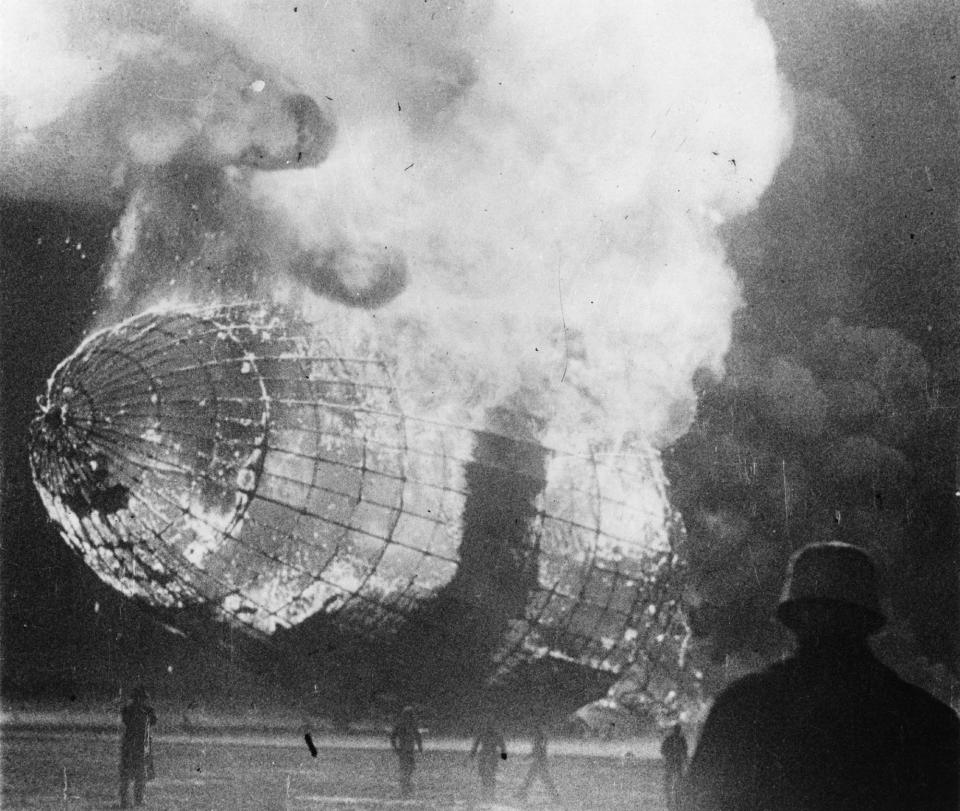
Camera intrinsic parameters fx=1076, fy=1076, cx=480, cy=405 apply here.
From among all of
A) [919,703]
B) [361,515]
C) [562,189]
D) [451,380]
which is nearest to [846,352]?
[562,189]

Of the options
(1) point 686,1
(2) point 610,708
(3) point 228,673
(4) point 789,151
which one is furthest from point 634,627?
(1) point 686,1

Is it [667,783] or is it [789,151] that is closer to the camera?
[667,783]

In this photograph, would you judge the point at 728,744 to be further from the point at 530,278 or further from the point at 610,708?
the point at 530,278

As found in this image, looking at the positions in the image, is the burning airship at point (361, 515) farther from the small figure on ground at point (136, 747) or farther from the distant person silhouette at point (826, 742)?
the distant person silhouette at point (826, 742)

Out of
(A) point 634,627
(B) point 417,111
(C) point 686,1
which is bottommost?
Answer: (A) point 634,627

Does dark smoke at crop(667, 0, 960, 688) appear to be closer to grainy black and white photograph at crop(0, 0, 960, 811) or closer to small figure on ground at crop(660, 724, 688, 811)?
grainy black and white photograph at crop(0, 0, 960, 811)

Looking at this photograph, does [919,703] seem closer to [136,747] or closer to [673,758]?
[673,758]

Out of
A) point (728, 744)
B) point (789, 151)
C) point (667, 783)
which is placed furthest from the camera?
point (789, 151)
